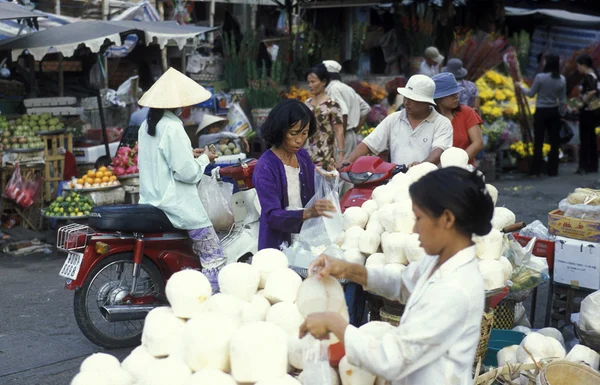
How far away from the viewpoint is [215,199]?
6.07m

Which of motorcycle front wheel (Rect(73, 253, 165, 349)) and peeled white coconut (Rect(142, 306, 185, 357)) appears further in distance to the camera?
motorcycle front wheel (Rect(73, 253, 165, 349))

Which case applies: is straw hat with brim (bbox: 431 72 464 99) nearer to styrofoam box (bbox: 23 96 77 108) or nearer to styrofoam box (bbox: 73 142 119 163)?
styrofoam box (bbox: 73 142 119 163)

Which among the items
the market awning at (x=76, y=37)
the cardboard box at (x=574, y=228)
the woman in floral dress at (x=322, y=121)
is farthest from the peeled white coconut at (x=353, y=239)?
the market awning at (x=76, y=37)

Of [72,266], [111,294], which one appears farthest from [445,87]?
[72,266]

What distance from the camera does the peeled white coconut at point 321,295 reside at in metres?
2.89

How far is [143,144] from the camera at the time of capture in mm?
5555

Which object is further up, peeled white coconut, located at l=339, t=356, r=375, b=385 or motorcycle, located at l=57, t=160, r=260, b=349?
peeled white coconut, located at l=339, t=356, r=375, b=385

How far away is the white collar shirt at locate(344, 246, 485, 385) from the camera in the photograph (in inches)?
95.5

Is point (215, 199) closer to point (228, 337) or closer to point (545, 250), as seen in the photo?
point (545, 250)

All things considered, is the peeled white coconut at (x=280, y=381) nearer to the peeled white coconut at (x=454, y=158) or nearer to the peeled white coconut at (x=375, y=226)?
the peeled white coconut at (x=375, y=226)

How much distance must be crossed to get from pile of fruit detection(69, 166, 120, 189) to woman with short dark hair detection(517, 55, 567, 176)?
697 centimetres

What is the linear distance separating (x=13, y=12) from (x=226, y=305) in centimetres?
583

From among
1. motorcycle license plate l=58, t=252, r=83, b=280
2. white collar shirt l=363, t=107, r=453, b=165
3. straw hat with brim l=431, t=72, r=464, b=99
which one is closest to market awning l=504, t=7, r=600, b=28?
straw hat with brim l=431, t=72, r=464, b=99

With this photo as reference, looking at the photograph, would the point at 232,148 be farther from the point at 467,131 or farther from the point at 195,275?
the point at 195,275
